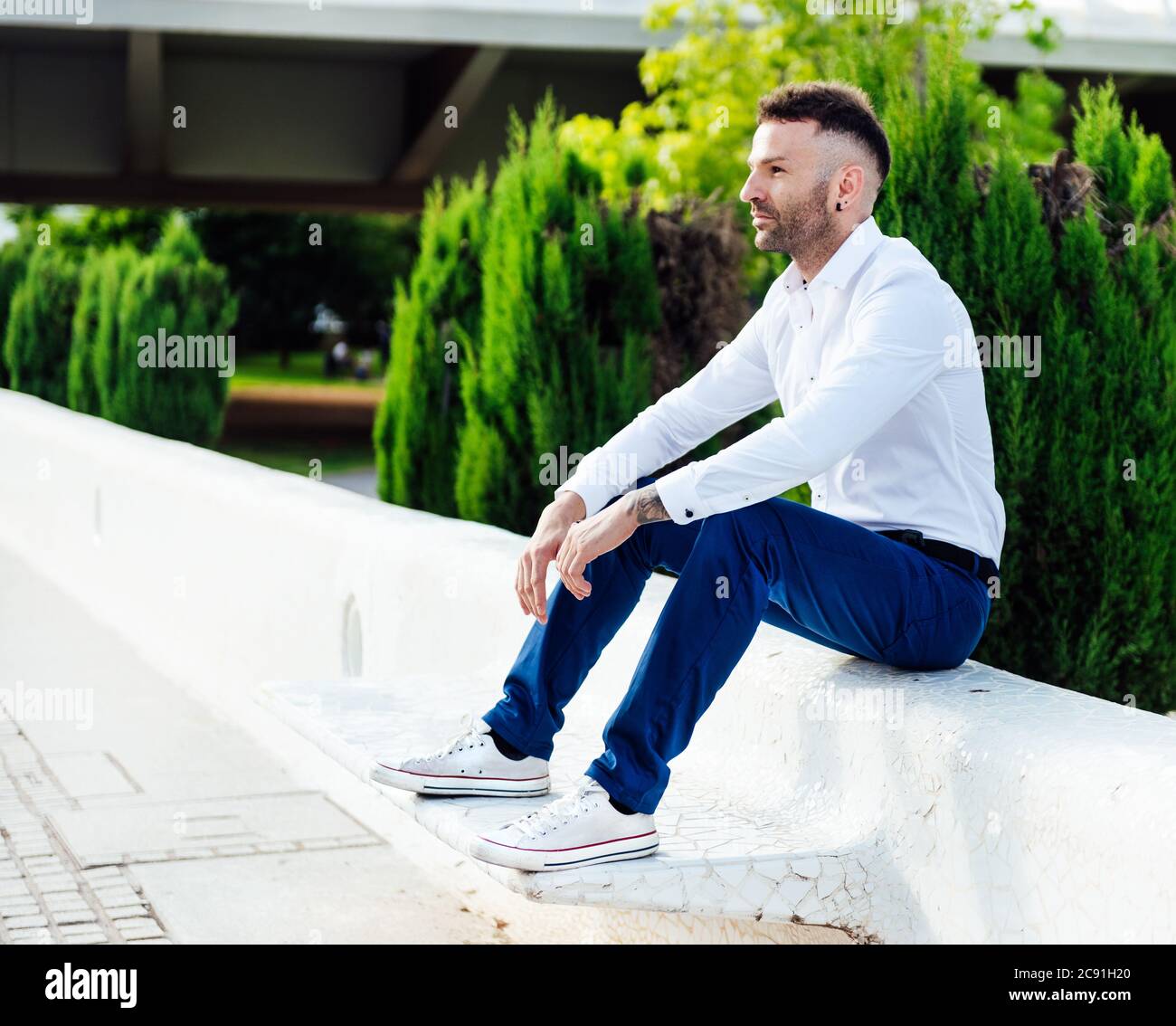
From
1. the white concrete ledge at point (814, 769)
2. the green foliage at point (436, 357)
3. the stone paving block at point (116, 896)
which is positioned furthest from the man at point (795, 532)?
the green foliage at point (436, 357)

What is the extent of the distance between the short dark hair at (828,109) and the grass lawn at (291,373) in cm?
3832

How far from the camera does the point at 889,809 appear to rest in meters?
3.29

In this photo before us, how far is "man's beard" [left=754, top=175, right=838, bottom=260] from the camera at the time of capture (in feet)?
12.4

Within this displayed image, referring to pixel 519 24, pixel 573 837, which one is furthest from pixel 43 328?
pixel 573 837

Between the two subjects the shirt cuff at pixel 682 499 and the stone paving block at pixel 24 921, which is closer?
the shirt cuff at pixel 682 499

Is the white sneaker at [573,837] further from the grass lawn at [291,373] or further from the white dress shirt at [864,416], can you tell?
the grass lawn at [291,373]

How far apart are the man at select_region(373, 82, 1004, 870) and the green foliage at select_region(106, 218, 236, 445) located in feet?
47.7

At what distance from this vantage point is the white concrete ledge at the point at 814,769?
280cm

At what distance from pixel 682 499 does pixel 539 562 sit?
0.53 meters

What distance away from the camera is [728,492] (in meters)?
3.38

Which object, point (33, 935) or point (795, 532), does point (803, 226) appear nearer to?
point (795, 532)

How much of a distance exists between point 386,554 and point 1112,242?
2733 millimetres

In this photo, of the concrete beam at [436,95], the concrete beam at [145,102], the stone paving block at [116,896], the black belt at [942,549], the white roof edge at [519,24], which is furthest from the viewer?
the concrete beam at [436,95]

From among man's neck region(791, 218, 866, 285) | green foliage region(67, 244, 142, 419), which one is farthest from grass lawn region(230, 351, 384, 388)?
man's neck region(791, 218, 866, 285)
